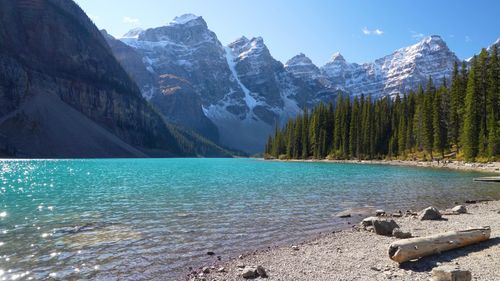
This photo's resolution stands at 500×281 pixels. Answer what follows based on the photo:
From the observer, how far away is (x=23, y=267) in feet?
42.5

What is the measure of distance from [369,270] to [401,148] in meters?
104

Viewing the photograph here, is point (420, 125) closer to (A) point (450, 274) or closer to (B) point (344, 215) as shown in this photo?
(B) point (344, 215)

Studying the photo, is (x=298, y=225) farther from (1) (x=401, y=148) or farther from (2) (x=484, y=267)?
(1) (x=401, y=148)

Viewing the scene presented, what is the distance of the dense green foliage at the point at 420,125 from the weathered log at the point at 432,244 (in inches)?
2451

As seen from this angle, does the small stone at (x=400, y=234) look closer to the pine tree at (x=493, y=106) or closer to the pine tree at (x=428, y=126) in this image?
the pine tree at (x=493, y=106)

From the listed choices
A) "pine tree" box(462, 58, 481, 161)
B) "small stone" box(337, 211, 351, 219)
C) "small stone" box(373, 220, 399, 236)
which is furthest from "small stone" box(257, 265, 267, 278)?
"pine tree" box(462, 58, 481, 161)

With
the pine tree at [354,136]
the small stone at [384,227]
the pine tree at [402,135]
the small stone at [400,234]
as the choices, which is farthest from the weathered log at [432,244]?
the pine tree at [354,136]

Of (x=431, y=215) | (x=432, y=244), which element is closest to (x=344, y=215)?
(x=431, y=215)

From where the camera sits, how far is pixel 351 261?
13.8 m

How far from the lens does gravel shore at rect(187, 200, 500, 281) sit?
469 inches

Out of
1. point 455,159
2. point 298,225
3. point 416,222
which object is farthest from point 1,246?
point 455,159

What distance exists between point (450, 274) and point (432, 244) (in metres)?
3.28

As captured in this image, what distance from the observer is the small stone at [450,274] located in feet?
32.5

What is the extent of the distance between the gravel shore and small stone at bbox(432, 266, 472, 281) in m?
0.93
